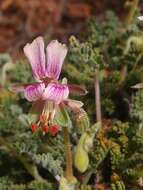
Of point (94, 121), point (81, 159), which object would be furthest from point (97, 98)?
point (81, 159)

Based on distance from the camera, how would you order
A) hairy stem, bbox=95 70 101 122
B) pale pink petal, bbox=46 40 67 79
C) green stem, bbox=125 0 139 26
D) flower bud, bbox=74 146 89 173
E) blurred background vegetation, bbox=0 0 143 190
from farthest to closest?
green stem, bbox=125 0 139 26
hairy stem, bbox=95 70 101 122
blurred background vegetation, bbox=0 0 143 190
flower bud, bbox=74 146 89 173
pale pink petal, bbox=46 40 67 79

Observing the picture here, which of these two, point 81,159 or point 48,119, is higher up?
point 48,119

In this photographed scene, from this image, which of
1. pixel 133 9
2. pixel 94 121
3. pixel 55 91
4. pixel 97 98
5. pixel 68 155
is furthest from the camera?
pixel 133 9

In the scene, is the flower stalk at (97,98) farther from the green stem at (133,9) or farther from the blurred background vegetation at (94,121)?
the green stem at (133,9)

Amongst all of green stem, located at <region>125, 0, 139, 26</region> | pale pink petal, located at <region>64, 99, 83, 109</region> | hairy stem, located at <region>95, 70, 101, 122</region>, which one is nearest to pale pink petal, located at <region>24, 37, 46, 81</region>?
pale pink petal, located at <region>64, 99, 83, 109</region>

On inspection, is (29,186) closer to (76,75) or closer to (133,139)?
(133,139)

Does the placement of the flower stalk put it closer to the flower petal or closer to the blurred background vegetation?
the blurred background vegetation

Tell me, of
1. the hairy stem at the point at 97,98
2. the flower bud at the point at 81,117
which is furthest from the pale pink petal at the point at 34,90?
the hairy stem at the point at 97,98

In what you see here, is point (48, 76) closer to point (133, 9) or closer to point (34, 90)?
point (34, 90)
